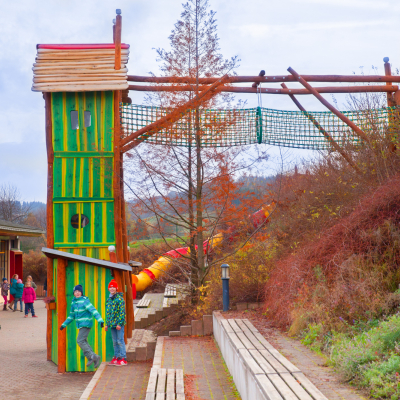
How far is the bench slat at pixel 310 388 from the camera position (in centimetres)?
399

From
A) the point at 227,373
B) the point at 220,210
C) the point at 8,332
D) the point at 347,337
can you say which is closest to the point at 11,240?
the point at 8,332

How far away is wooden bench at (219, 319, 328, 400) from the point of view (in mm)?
4043

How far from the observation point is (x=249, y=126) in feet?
39.1

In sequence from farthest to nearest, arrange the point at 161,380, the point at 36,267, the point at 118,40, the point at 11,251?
the point at 36,267
the point at 11,251
the point at 118,40
the point at 161,380

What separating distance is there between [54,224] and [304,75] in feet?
24.9

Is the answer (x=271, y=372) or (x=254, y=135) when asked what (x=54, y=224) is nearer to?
(x=254, y=135)

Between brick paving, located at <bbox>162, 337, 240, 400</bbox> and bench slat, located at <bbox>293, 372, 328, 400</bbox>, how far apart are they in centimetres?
153

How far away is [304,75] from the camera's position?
12391 mm

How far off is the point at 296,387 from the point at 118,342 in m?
5.61

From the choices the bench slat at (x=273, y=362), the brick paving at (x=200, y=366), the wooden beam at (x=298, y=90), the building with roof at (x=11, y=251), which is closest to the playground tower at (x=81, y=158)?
the wooden beam at (x=298, y=90)

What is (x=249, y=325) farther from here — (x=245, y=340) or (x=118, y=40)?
(x=118, y=40)

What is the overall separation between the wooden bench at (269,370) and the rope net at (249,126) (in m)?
5.06

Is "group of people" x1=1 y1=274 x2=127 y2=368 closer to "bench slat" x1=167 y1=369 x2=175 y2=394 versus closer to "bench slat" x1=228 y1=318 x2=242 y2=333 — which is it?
"bench slat" x1=228 y1=318 x2=242 y2=333

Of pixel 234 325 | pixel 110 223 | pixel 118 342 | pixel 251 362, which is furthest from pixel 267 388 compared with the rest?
pixel 110 223
